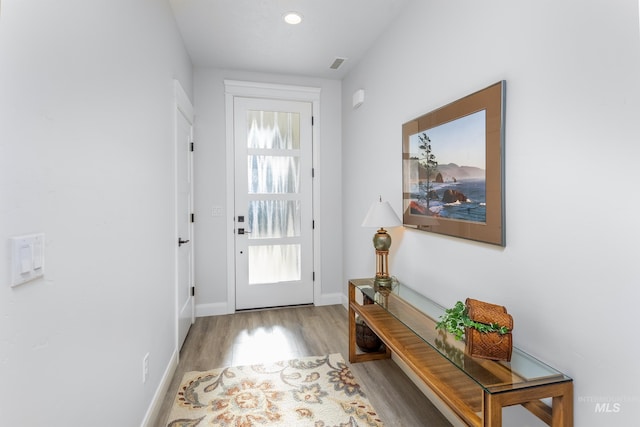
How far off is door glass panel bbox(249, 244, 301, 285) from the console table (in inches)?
74.6

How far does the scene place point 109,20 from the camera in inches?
53.4

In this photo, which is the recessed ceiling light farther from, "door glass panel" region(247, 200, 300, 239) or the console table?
the console table

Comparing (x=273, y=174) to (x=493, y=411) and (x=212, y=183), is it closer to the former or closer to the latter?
(x=212, y=183)

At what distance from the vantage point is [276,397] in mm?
2137

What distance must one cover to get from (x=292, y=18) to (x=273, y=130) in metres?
1.36

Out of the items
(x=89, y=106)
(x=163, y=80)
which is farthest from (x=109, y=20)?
(x=163, y=80)

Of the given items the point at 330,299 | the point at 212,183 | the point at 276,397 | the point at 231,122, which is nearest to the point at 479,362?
the point at 276,397

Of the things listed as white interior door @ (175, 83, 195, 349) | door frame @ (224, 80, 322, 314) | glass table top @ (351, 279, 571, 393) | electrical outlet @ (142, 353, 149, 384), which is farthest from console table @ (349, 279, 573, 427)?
door frame @ (224, 80, 322, 314)

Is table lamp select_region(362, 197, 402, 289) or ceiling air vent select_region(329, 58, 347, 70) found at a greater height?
ceiling air vent select_region(329, 58, 347, 70)

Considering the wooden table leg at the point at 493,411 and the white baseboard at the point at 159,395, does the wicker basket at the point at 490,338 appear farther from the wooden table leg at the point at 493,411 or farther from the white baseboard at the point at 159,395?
the white baseboard at the point at 159,395

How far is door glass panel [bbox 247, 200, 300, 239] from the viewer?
372cm

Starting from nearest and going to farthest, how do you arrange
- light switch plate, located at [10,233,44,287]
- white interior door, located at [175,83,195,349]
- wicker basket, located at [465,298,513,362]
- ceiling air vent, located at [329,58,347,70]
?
1. light switch plate, located at [10,233,44,287]
2. wicker basket, located at [465,298,513,362]
3. white interior door, located at [175,83,195,349]
4. ceiling air vent, located at [329,58,347,70]

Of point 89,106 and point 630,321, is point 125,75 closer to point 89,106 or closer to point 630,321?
point 89,106

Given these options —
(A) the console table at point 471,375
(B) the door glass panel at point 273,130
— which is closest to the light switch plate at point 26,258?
(A) the console table at point 471,375
